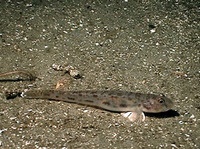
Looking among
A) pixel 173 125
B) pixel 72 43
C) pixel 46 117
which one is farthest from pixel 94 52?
pixel 173 125

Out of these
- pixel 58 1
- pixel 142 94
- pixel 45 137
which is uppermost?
pixel 58 1

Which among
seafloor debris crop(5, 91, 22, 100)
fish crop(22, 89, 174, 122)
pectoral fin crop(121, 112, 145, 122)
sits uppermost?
fish crop(22, 89, 174, 122)

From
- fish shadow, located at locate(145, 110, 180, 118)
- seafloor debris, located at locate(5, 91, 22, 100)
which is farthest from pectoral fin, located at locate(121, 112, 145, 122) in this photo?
seafloor debris, located at locate(5, 91, 22, 100)

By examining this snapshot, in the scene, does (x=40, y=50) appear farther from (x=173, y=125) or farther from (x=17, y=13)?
(x=173, y=125)

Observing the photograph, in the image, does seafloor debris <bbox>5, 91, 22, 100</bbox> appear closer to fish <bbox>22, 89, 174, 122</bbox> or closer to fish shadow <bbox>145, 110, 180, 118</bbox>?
fish <bbox>22, 89, 174, 122</bbox>

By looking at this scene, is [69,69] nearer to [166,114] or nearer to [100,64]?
[100,64]

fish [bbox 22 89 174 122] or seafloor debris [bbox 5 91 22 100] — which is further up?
fish [bbox 22 89 174 122]

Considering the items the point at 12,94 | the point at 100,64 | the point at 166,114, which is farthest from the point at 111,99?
the point at 12,94
